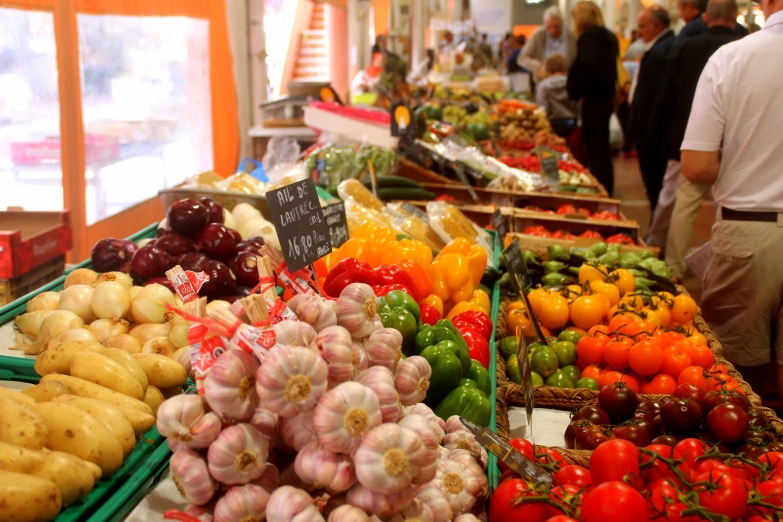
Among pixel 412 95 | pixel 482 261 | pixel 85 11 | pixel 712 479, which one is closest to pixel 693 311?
pixel 482 261

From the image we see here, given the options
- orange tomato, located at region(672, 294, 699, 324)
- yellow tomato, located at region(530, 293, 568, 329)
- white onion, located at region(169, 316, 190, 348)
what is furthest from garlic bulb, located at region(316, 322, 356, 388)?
orange tomato, located at region(672, 294, 699, 324)

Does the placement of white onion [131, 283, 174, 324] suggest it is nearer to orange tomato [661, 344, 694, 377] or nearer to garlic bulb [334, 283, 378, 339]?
garlic bulb [334, 283, 378, 339]

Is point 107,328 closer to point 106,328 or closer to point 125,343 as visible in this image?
point 106,328

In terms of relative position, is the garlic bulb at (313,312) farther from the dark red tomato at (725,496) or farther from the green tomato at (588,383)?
the green tomato at (588,383)

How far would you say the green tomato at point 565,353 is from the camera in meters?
2.82

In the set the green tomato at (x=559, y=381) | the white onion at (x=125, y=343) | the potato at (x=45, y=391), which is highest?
the potato at (x=45, y=391)

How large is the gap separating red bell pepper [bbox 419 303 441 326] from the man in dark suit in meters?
5.17

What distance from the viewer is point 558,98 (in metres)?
10.8

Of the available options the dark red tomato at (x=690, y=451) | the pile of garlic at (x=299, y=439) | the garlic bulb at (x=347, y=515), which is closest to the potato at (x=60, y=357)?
the pile of garlic at (x=299, y=439)

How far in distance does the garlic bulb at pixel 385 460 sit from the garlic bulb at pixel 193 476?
0.83 ft

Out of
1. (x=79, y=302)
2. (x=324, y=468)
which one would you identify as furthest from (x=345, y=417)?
(x=79, y=302)

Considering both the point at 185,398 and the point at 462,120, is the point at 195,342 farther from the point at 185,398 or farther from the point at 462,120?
the point at 462,120

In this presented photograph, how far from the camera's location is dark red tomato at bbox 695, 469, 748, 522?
1457mm

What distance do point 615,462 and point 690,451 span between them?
0.25m
